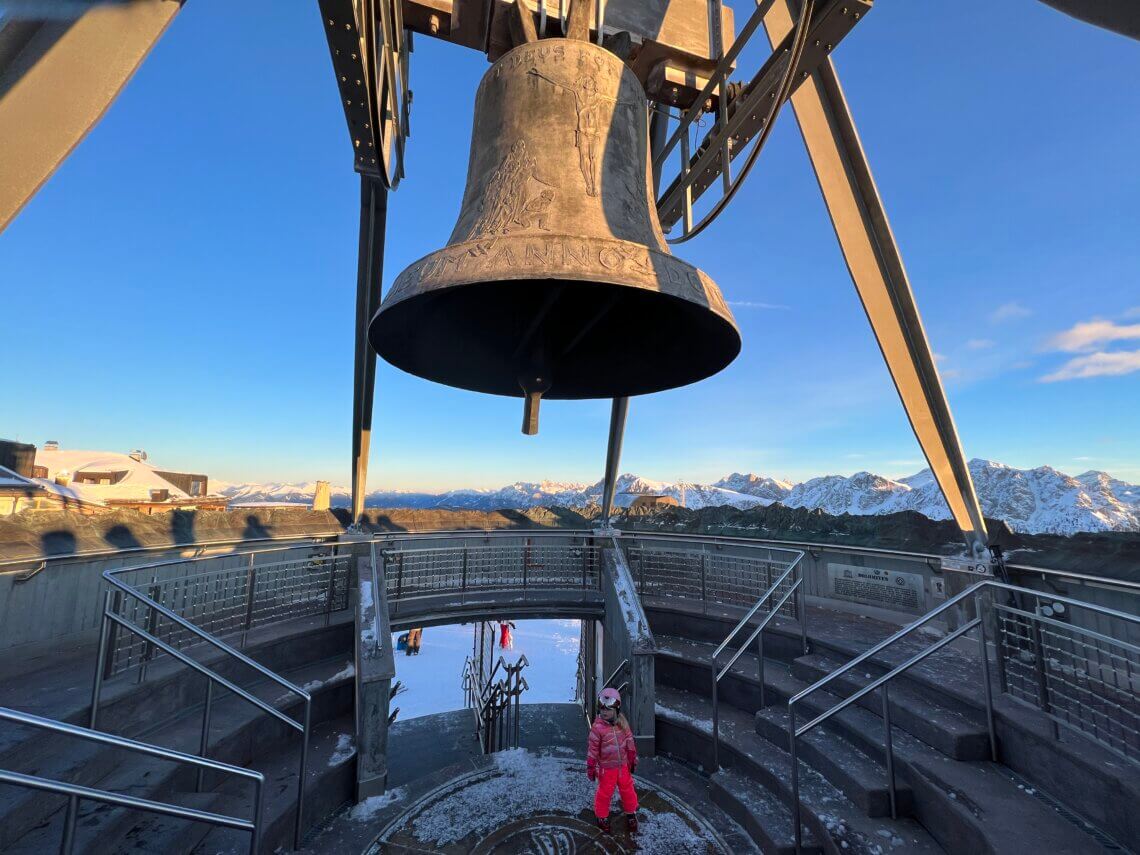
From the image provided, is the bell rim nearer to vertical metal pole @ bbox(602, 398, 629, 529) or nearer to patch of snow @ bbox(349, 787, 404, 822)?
patch of snow @ bbox(349, 787, 404, 822)

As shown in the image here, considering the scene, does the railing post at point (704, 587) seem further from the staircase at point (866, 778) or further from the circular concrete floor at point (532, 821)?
the circular concrete floor at point (532, 821)

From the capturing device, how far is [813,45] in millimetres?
4059

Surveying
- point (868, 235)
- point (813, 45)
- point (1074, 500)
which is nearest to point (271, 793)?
point (813, 45)

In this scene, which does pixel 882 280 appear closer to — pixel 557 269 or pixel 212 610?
pixel 557 269

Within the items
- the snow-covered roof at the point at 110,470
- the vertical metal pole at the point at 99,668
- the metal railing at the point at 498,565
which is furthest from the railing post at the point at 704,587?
the snow-covered roof at the point at 110,470

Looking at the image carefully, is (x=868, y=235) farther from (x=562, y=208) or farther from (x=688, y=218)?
(x=562, y=208)

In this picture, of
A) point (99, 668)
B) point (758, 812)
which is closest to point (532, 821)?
point (758, 812)

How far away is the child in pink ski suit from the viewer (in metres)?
4.35

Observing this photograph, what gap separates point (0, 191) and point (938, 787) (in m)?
5.43

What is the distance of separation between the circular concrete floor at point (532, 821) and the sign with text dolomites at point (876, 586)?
4.44 meters

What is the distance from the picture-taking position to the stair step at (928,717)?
12.7 ft

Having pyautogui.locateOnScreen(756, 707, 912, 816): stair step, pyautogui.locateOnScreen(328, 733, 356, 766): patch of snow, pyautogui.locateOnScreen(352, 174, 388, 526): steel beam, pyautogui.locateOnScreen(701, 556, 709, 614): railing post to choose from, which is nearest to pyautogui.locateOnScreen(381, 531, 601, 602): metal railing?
pyautogui.locateOnScreen(352, 174, 388, 526): steel beam

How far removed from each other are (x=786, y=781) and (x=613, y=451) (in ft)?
21.7

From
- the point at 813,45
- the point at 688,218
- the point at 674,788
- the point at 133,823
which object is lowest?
the point at 674,788
